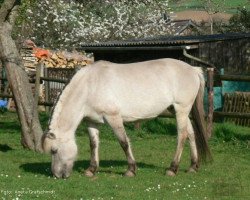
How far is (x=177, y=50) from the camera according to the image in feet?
84.9

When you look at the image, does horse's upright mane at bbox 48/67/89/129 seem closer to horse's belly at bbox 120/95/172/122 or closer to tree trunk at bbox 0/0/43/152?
horse's belly at bbox 120/95/172/122

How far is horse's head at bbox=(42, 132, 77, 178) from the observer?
33.4 feet

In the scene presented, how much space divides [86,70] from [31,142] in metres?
3.73

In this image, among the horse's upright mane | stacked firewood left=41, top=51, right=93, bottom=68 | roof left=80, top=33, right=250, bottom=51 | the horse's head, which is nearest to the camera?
the horse's head

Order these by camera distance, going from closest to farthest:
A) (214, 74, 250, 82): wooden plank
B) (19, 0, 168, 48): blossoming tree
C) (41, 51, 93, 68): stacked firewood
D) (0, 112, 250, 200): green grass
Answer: (0, 112, 250, 200): green grass
(214, 74, 250, 82): wooden plank
(41, 51, 93, 68): stacked firewood
(19, 0, 168, 48): blossoming tree

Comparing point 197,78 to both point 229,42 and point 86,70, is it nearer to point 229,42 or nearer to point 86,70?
point 86,70

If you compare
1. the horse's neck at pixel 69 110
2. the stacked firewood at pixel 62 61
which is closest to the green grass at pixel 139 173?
the horse's neck at pixel 69 110

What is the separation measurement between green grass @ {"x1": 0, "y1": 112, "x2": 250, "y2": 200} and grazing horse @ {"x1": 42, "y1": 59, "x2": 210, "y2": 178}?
13.2 inches

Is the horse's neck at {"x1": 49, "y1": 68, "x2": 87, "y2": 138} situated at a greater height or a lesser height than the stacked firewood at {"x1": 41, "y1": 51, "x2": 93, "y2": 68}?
greater

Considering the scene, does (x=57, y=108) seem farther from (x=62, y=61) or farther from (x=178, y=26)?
(x=178, y=26)

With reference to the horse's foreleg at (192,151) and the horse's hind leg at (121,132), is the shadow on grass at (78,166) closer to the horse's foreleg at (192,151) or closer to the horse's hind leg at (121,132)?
the horse's hind leg at (121,132)

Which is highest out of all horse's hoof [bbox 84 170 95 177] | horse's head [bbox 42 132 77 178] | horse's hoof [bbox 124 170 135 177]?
horse's head [bbox 42 132 77 178]

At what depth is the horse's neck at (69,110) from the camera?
1032cm

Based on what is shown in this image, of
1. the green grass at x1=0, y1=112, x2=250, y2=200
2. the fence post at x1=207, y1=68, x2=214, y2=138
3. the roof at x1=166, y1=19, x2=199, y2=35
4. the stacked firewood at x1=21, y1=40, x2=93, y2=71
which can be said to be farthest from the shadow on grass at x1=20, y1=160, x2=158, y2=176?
the roof at x1=166, y1=19, x2=199, y2=35
